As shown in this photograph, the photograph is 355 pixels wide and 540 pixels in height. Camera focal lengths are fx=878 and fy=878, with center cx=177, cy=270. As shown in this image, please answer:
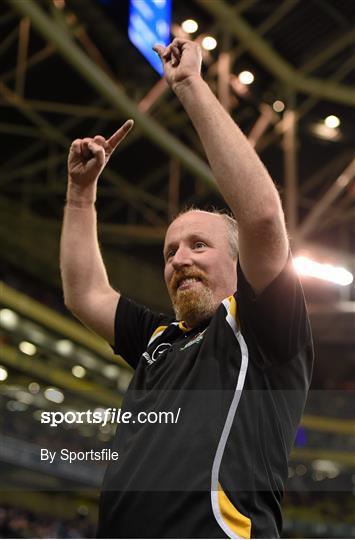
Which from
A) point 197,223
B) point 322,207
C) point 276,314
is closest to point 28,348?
point 322,207

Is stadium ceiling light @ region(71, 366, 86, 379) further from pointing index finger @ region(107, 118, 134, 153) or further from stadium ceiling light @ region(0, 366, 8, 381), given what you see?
pointing index finger @ region(107, 118, 134, 153)

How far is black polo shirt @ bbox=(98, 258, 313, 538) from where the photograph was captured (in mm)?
1871

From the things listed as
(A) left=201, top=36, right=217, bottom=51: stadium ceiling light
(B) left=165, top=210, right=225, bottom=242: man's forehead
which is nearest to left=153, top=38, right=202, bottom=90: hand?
(B) left=165, top=210, right=225, bottom=242: man's forehead

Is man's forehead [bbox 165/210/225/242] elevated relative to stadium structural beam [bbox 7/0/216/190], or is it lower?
lower

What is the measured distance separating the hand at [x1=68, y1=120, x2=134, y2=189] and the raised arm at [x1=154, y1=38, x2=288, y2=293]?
466mm

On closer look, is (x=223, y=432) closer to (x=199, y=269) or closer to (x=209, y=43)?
(x=199, y=269)

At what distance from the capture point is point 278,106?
14859 mm

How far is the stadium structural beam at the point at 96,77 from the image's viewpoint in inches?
412

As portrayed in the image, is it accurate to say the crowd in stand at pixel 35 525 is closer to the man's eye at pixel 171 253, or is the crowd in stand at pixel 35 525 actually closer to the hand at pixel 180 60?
the man's eye at pixel 171 253

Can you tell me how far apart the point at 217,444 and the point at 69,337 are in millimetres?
21043

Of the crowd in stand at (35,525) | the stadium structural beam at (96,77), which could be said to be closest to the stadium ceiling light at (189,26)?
the stadium structural beam at (96,77)

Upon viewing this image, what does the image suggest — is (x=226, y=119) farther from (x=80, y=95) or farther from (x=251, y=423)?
(x=80, y=95)

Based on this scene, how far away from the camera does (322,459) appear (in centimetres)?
2798

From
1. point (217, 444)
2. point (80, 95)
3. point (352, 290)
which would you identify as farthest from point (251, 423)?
point (80, 95)
